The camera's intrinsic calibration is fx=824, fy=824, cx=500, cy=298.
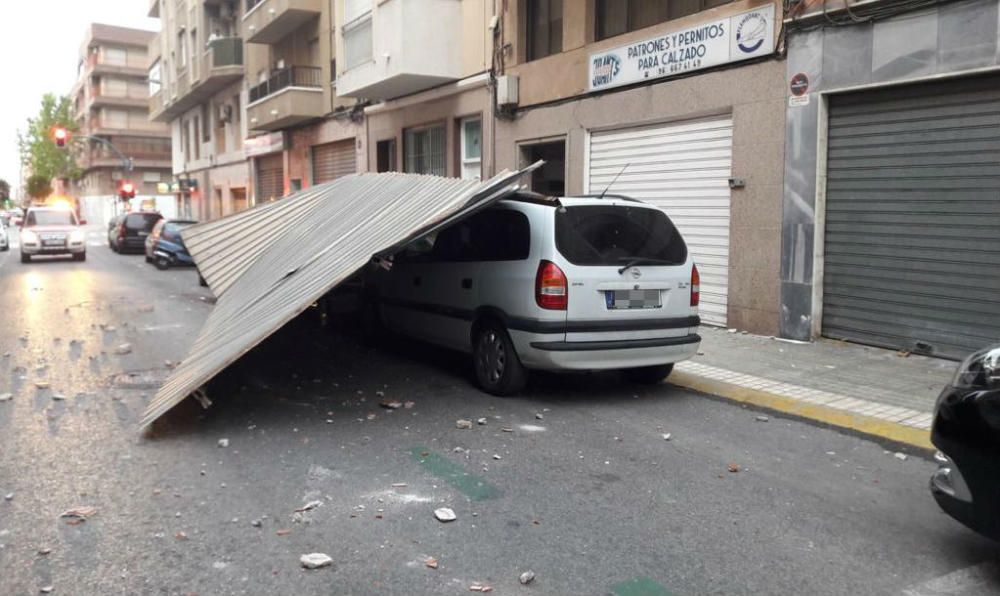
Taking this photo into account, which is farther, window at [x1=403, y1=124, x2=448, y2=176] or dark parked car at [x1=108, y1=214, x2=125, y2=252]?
dark parked car at [x1=108, y1=214, x2=125, y2=252]

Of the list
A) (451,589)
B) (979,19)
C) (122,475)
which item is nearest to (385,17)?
(979,19)

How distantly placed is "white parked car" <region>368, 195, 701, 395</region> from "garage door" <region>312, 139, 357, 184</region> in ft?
53.7

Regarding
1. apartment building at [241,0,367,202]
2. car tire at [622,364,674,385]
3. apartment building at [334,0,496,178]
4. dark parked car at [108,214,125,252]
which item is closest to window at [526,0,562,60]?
apartment building at [334,0,496,178]

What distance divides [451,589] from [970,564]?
99.3 inches

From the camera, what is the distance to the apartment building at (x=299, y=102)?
78.2 feet

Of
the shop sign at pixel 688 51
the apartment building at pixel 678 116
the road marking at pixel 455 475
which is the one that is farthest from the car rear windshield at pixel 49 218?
the road marking at pixel 455 475

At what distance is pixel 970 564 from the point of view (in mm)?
3996

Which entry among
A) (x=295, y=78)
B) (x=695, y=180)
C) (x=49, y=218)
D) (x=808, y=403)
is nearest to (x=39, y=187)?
(x=49, y=218)

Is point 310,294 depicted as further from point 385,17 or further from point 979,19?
point 385,17

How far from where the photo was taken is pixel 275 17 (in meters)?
25.2

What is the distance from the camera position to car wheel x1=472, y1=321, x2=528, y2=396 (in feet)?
23.6

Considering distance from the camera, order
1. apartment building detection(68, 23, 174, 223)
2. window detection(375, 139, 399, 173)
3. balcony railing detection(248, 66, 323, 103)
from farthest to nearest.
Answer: apartment building detection(68, 23, 174, 223)
balcony railing detection(248, 66, 323, 103)
window detection(375, 139, 399, 173)

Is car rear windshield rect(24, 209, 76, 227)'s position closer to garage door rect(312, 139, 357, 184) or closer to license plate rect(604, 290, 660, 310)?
garage door rect(312, 139, 357, 184)

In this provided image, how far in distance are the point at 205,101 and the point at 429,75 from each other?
82.6 feet
